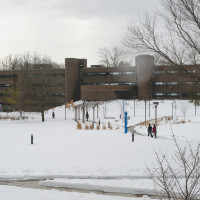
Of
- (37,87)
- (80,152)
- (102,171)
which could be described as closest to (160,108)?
(37,87)

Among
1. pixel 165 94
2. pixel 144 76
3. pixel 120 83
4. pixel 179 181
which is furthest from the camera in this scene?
pixel 120 83

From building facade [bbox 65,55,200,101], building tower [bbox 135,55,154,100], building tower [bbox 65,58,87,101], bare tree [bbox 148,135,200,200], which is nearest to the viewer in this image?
bare tree [bbox 148,135,200,200]

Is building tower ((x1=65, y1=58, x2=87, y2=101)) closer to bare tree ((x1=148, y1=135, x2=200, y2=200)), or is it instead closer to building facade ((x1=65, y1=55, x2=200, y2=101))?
building facade ((x1=65, y1=55, x2=200, y2=101))

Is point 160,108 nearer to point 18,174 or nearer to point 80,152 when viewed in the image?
point 80,152

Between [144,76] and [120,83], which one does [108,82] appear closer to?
[120,83]

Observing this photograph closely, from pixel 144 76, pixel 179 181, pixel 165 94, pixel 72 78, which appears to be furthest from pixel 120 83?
pixel 179 181

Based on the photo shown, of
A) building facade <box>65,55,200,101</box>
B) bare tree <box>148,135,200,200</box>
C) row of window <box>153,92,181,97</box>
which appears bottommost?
bare tree <box>148,135,200,200</box>

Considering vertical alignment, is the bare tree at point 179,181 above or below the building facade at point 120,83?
below

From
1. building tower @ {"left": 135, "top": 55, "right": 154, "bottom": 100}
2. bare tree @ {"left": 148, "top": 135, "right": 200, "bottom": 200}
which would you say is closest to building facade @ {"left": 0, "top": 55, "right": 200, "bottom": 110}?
building tower @ {"left": 135, "top": 55, "right": 154, "bottom": 100}

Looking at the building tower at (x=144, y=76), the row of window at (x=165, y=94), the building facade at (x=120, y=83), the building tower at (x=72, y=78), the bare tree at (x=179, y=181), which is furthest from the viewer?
the building tower at (x=72, y=78)

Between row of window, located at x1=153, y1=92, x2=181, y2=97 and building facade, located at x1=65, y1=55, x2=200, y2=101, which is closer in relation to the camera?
building facade, located at x1=65, y1=55, x2=200, y2=101

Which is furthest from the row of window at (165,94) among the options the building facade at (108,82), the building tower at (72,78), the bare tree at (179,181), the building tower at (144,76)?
the bare tree at (179,181)

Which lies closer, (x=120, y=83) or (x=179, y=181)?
(x=179, y=181)

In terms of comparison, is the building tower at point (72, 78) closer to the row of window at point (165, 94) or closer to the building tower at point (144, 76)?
the building tower at point (144, 76)
